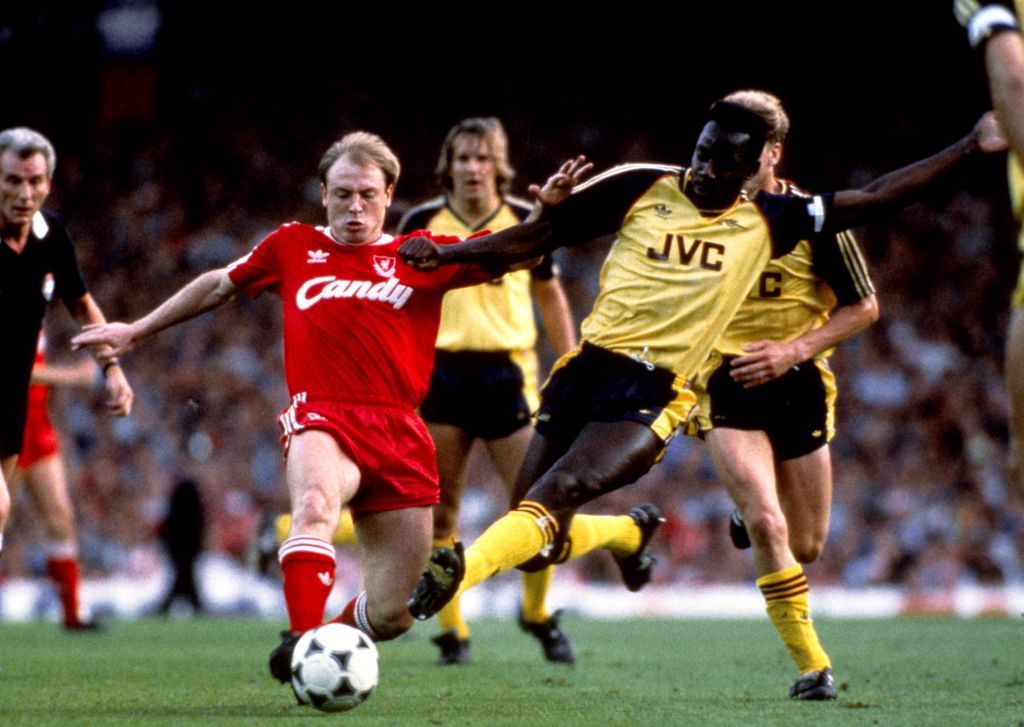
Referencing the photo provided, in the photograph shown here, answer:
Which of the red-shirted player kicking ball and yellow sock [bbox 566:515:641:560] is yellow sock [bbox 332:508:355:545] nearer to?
yellow sock [bbox 566:515:641:560]

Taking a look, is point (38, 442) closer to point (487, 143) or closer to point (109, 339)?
point (487, 143)

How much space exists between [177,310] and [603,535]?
256cm

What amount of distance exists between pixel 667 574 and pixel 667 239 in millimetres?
12731

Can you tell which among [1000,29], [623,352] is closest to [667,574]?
[623,352]

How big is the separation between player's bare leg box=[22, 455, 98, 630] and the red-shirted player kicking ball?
4698 mm

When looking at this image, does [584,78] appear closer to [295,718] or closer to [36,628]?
[36,628]

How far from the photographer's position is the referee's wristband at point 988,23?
489 centimetres

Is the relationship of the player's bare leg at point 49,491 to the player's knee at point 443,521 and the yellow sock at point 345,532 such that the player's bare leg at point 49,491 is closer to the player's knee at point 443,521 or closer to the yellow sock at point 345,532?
the yellow sock at point 345,532

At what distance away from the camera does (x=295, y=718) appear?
19.4ft

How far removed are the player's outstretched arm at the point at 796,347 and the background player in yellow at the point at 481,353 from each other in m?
1.98

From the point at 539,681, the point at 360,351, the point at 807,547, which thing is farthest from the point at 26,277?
the point at 807,547

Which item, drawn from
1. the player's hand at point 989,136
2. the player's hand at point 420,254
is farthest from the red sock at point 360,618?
the player's hand at point 989,136

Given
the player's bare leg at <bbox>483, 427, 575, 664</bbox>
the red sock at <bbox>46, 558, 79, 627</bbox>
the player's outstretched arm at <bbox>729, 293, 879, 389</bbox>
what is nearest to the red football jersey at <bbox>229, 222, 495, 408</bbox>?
the player's outstretched arm at <bbox>729, 293, 879, 389</bbox>

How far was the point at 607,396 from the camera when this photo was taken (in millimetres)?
6742
